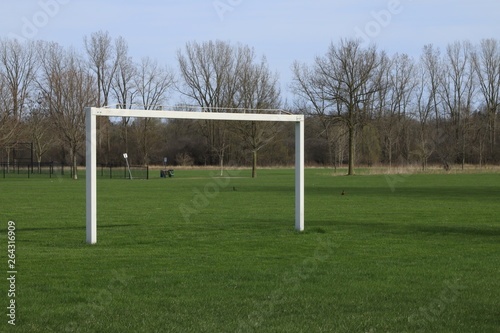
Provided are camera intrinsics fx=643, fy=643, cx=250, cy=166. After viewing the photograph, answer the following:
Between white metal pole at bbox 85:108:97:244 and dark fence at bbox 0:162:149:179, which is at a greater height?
white metal pole at bbox 85:108:97:244

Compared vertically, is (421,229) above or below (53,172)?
below

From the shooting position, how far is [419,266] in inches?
416

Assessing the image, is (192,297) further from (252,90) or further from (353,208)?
(252,90)

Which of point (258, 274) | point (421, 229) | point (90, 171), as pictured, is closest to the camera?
point (258, 274)

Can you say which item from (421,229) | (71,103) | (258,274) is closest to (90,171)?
(258,274)

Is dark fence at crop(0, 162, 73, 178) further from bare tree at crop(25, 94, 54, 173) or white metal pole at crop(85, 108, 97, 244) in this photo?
white metal pole at crop(85, 108, 97, 244)

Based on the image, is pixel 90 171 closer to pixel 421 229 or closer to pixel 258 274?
pixel 258 274

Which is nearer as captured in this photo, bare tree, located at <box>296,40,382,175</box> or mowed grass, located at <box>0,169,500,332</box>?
mowed grass, located at <box>0,169,500,332</box>

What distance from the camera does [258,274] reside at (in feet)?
32.2

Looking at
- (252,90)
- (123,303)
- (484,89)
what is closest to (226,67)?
(252,90)

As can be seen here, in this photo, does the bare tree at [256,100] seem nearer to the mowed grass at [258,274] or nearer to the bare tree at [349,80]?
the bare tree at [349,80]

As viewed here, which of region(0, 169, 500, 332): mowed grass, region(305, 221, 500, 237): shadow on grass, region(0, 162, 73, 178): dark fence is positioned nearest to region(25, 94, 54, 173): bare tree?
region(0, 162, 73, 178): dark fence

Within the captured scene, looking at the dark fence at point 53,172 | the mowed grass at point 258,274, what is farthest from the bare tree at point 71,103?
the mowed grass at point 258,274

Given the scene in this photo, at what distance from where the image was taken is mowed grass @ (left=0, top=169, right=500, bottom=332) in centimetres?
715
